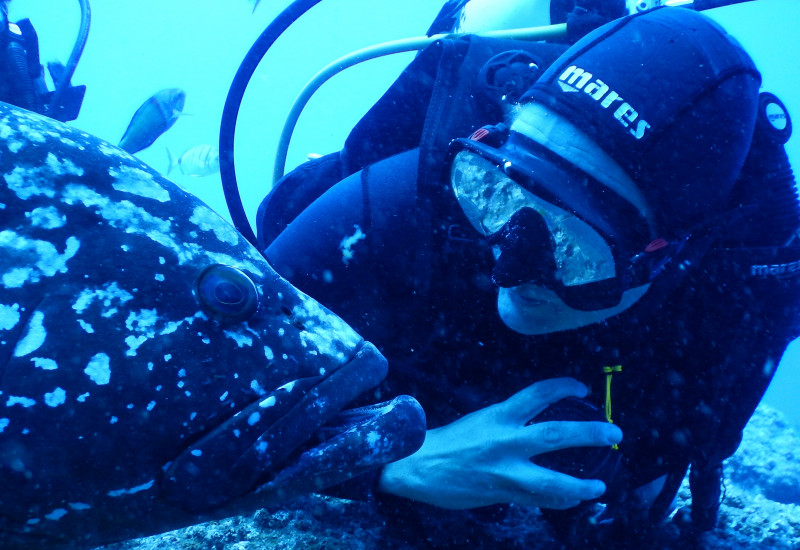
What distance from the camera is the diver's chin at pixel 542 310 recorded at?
2.47m

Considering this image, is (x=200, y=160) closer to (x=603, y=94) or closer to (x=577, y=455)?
(x=603, y=94)

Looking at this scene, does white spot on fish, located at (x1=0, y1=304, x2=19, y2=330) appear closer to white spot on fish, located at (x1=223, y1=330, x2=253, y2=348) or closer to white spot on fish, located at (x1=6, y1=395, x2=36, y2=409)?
white spot on fish, located at (x1=6, y1=395, x2=36, y2=409)

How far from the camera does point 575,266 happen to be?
7.55 feet

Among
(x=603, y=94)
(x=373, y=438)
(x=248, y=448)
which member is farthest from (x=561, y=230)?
(x=248, y=448)

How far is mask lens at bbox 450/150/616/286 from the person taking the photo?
2.26m

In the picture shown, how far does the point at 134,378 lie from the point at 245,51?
12220 centimetres

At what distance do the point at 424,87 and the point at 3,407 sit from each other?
2.80m

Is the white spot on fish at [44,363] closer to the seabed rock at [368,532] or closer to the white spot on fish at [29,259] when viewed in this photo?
the white spot on fish at [29,259]

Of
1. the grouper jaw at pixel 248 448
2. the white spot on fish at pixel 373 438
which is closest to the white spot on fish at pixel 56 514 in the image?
the grouper jaw at pixel 248 448

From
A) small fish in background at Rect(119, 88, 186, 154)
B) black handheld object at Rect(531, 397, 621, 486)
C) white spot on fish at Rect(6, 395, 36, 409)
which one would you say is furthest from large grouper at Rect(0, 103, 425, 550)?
small fish in background at Rect(119, 88, 186, 154)

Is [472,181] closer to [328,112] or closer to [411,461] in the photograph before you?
[411,461]

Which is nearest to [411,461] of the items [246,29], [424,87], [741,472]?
[424,87]

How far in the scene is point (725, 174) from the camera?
7.20 feet

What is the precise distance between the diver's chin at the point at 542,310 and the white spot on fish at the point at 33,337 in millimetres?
1855
